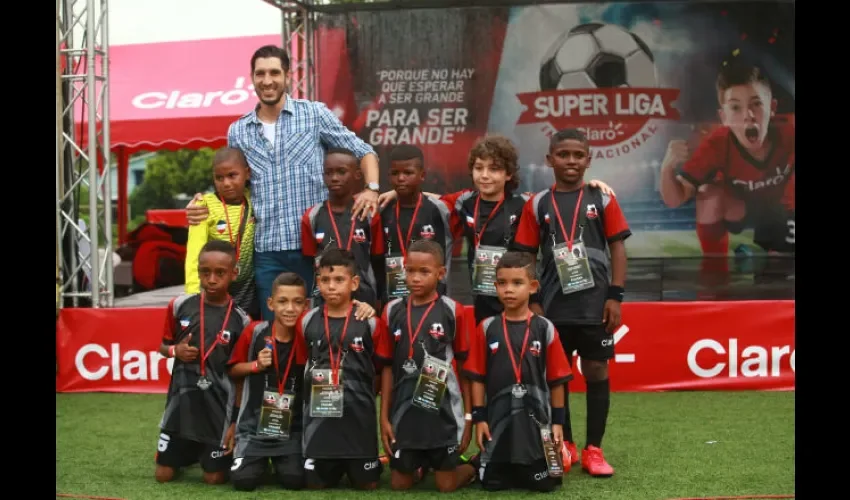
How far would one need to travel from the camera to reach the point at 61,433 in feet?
20.4

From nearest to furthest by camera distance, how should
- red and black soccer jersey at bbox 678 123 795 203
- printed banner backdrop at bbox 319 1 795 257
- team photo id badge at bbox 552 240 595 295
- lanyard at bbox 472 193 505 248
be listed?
team photo id badge at bbox 552 240 595 295 → lanyard at bbox 472 193 505 248 → printed banner backdrop at bbox 319 1 795 257 → red and black soccer jersey at bbox 678 123 795 203

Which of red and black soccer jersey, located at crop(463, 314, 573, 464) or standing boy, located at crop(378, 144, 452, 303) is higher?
standing boy, located at crop(378, 144, 452, 303)

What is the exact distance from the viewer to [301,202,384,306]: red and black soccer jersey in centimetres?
472

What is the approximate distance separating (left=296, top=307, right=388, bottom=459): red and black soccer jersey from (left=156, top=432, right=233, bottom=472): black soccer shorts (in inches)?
17.5

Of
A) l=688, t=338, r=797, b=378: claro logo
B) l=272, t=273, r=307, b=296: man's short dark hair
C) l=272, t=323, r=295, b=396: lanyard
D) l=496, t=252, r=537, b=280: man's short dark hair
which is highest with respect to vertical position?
l=496, t=252, r=537, b=280: man's short dark hair

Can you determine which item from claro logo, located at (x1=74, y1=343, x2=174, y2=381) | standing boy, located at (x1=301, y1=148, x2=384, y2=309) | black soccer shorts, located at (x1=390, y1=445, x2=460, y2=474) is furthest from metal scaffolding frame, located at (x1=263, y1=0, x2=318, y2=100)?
black soccer shorts, located at (x1=390, y1=445, x2=460, y2=474)

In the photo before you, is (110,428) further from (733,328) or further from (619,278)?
(733,328)

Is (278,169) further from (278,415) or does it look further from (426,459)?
(426,459)

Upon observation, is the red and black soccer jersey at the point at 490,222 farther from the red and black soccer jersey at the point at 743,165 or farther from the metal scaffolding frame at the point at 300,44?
the red and black soccer jersey at the point at 743,165

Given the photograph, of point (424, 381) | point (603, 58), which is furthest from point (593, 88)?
point (424, 381)

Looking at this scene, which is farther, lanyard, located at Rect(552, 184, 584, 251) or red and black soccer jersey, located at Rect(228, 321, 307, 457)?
lanyard, located at Rect(552, 184, 584, 251)

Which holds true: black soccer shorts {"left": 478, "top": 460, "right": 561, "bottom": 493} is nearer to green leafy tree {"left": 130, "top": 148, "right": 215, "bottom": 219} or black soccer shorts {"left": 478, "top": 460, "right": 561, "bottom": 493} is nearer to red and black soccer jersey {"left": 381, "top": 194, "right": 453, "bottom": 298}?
red and black soccer jersey {"left": 381, "top": 194, "right": 453, "bottom": 298}

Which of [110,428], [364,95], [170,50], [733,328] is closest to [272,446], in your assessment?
[110,428]

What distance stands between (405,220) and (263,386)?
0.99 m
